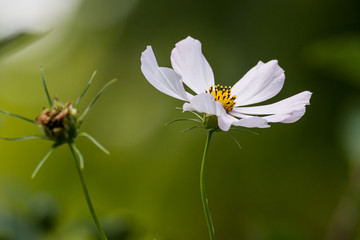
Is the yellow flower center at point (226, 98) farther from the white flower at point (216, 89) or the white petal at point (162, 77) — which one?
the white petal at point (162, 77)

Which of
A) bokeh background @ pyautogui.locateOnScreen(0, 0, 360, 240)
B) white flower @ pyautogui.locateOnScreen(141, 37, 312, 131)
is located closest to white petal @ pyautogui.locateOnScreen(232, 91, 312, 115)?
white flower @ pyautogui.locateOnScreen(141, 37, 312, 131)

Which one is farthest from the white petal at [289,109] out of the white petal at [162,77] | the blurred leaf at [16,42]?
the blurred leaf at [16,42]

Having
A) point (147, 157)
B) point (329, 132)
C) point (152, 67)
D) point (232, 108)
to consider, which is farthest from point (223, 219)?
point (152, 67)

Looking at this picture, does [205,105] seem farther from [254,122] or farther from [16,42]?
[16,42]

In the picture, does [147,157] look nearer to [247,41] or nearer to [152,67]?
[247,41]

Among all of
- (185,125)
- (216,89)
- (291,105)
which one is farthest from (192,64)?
(185,125)

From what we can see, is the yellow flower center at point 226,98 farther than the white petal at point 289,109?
Yes

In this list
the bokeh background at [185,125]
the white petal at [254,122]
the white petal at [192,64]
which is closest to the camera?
the white petal at [254,122]

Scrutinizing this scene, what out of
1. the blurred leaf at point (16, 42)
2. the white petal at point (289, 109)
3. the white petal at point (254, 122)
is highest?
the blurred leaf at point (16, 42)
